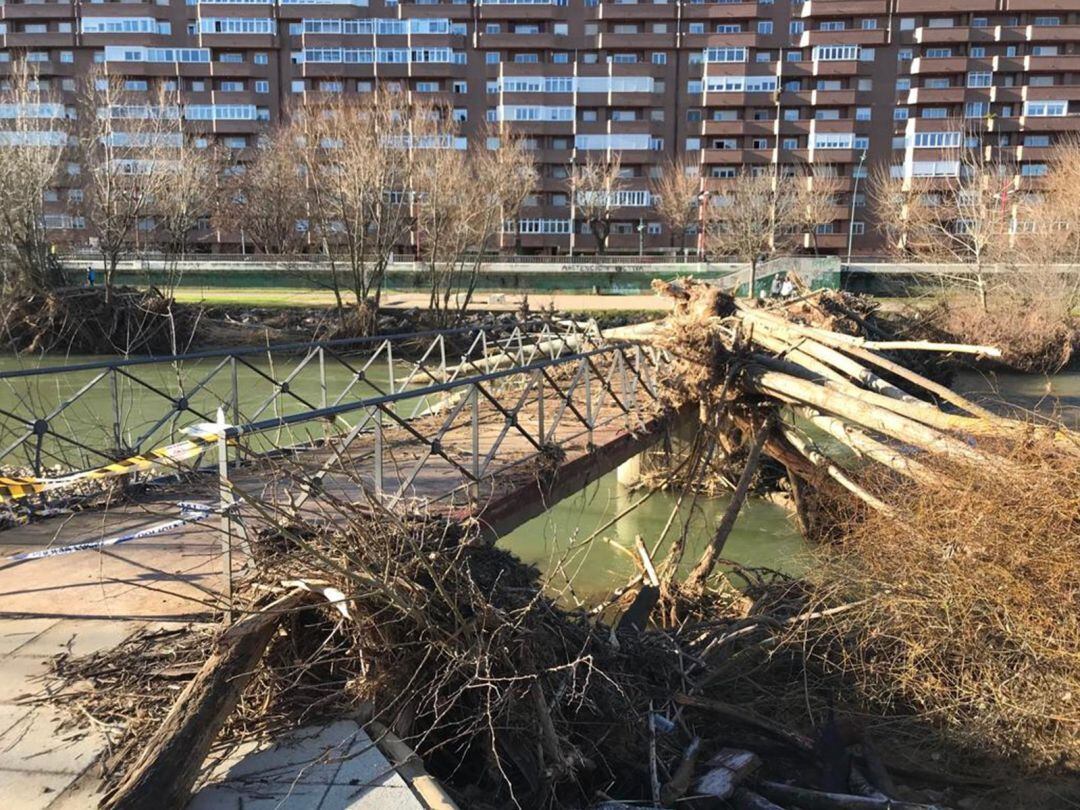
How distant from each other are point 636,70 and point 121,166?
45.2 m

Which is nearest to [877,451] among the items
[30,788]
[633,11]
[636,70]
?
[30,788]

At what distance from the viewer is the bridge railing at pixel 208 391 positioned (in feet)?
24.5

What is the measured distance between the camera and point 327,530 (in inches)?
162

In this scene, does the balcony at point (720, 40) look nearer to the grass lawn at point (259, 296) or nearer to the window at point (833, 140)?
the window at point (833, 140)

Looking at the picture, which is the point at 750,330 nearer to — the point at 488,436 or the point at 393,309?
the point at 488,436

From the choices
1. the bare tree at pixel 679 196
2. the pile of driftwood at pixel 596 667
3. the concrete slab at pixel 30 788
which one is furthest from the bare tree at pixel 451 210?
the concrete slab at pixel 30 788

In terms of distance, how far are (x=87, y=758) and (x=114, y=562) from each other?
2.24 meters

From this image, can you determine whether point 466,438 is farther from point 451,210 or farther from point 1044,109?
point 1044,109

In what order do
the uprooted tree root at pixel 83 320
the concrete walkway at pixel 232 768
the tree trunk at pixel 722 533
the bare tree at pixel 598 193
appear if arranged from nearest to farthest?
the concrete walkway at pixel 232 768 → the tree trunk at pixel 722 533 → the uprooted tree root at pixel 83 320 → the bare tree at pixel 598 193

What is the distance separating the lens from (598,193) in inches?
2212

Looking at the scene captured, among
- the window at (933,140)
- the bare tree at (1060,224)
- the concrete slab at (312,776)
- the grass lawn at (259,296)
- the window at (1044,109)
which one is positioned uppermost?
the window at (1044,109)

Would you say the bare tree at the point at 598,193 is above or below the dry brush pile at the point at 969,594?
above

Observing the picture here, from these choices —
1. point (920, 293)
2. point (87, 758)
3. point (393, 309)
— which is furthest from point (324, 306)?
point (87, 758)

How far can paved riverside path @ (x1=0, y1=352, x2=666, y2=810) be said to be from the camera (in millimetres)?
3258
